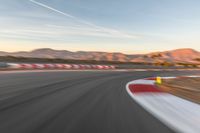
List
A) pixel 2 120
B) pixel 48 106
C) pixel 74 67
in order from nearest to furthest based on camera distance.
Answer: pixel 2 120 → pixel 48 106 → pixel 74 67

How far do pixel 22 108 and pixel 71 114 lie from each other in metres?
1.42

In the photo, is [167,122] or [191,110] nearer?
[167,122]

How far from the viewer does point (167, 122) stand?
583cm

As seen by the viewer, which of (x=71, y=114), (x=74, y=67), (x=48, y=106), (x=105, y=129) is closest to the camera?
(x=105, y=129)

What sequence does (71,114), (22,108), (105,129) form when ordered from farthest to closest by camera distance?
(22,108) → (71,114) → (105,129)

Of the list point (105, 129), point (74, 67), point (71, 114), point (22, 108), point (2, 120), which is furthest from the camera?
point (74, 67)

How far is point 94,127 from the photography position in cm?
511

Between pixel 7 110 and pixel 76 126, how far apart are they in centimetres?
228

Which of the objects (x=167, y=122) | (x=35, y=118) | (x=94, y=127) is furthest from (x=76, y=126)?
(x=167, y=122)

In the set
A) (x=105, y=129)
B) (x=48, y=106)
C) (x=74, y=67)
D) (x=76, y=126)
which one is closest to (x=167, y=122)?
(x=105, y=129)

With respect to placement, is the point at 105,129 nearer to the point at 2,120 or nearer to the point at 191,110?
the point at 2,120

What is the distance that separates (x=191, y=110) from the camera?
25.0 feet

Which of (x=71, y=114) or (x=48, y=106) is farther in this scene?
(x=48, y=106)

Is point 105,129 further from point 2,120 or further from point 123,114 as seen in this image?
point 2,120
